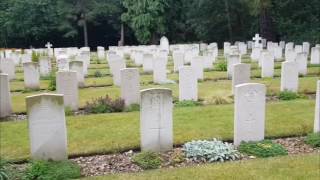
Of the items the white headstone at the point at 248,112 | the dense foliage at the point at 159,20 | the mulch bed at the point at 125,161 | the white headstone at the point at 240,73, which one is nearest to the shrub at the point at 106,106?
the mulch bed at the point at 125,161

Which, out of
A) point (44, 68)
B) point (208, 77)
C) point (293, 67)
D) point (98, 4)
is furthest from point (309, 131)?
point (98, 4)

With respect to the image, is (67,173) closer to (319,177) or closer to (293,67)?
(319,177)

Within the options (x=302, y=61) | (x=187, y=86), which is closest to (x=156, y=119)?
(x=187, y=86)

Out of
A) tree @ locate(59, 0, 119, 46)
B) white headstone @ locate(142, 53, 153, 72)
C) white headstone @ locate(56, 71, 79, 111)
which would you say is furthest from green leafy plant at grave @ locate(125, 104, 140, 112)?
tree @ locate(59, 0, 119, 46)

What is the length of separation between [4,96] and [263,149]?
7.09 metres

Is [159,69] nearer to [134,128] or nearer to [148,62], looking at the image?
[148,62]

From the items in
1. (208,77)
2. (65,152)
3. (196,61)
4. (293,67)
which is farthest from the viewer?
(208,77)

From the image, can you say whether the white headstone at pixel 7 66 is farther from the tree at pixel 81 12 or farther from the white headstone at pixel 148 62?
the tree at pixel 81 12

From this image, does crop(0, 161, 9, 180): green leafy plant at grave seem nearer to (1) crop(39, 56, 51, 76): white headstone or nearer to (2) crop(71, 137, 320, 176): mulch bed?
(2) crop(71, 137, 320, 176): mulch bed

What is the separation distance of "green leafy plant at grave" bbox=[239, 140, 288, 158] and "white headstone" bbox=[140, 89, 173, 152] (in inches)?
59.1

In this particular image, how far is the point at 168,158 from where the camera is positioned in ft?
27.7

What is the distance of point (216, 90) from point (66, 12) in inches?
1502

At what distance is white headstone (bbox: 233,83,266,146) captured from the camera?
8.80 metres

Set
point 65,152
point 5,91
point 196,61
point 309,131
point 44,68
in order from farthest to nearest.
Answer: point 44,68
point 196,61
point 5,91
point 309,131
point 65,152
